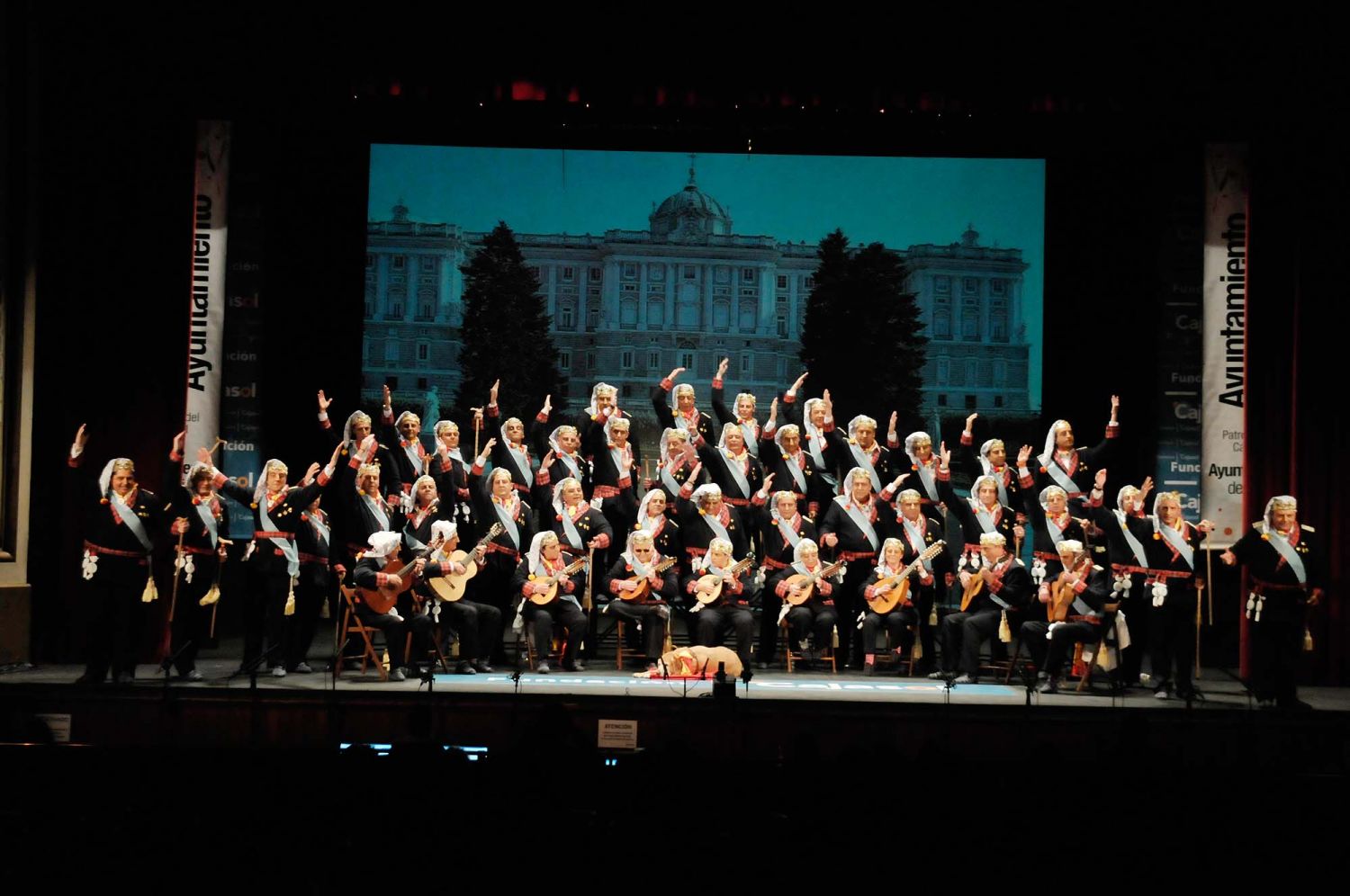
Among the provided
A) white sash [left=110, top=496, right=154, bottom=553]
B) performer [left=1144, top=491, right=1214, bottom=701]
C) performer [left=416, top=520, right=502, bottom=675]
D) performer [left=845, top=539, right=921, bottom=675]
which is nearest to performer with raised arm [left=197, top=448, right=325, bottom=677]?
→ white sash [left=110, top=496, right=154, bottom=553]

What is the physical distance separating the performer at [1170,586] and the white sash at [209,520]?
22.4 feet

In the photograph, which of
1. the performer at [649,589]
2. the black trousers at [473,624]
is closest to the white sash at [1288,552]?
the performer at [649,589]

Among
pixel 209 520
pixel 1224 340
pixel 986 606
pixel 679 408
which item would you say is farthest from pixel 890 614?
pixel 209 520

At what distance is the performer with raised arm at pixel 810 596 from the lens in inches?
394

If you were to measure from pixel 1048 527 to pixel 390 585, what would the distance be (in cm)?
494

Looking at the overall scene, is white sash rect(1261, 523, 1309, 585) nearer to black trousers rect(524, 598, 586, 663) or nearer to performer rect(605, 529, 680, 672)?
performer rect(605, 529, 680, 672)

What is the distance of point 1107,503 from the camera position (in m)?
11.2

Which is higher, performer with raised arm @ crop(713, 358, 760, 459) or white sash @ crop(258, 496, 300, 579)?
performer with raised arm @ crop(713, 358, 760, 459)

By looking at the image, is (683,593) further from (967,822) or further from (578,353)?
(967,822)

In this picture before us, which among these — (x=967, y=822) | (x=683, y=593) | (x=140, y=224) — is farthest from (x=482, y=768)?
(x=140, y=224)

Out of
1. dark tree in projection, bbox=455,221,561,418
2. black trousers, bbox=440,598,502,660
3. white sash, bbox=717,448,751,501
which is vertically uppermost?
dark tree in projection, bbox=455,221,561,418

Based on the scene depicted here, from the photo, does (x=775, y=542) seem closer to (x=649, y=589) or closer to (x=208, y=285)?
(x=649, y=589)

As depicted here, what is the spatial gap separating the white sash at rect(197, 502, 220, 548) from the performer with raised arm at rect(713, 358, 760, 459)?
414 centimetres

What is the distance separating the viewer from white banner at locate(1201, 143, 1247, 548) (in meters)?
11.0
